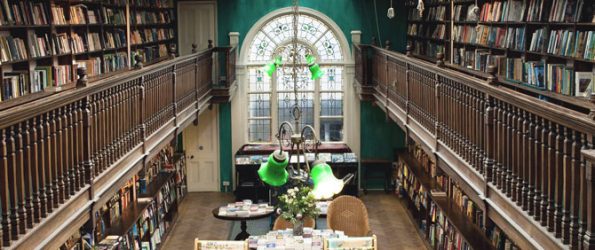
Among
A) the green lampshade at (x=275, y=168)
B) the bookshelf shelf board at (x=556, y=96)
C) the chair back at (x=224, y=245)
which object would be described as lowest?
the chair back at (x=224, y=245)

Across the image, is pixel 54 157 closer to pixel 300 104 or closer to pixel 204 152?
pixel 204 152

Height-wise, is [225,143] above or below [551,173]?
below

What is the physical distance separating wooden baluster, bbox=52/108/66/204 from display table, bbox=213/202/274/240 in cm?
666

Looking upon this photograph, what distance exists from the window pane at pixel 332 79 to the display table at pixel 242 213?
13.4ft

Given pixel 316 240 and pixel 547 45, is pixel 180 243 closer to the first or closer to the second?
pixel 316 240

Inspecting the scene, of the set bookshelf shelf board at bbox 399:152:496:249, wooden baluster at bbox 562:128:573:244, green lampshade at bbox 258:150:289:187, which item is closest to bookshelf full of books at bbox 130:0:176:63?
bookshelf shelf board at bbox 399:152:496:249

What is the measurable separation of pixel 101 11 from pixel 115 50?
0.85 m

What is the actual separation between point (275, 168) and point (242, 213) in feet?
15.9

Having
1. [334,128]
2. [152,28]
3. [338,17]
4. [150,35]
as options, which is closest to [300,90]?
[334,128]

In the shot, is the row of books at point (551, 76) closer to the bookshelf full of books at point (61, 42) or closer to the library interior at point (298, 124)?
the library interior at point (298, 124)

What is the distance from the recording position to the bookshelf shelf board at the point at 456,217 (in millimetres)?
8789

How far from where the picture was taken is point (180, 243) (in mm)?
12094

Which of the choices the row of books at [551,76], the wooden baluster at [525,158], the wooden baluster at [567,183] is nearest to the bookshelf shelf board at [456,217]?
the row of books at [551,76]

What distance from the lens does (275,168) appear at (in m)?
7.18
